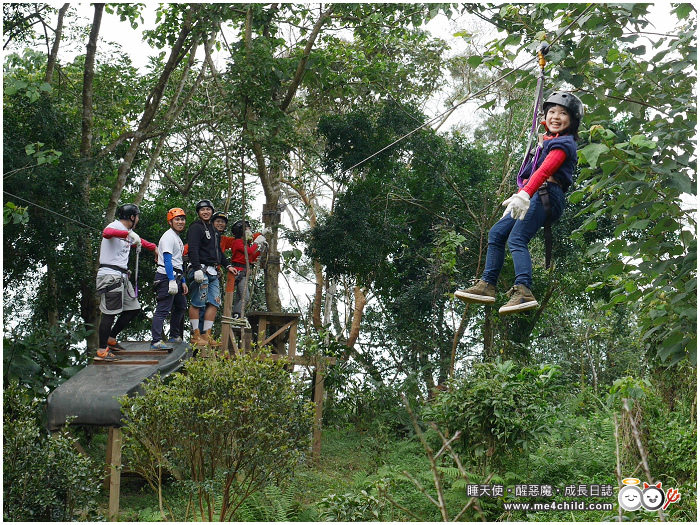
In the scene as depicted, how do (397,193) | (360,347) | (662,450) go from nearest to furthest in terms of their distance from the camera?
(662,450) < (397,193) < (360,347)

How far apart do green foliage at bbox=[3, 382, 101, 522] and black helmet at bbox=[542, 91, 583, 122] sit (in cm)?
509

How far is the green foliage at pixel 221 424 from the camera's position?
6438 millimetres

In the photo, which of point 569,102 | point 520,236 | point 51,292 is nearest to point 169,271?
point 51,292

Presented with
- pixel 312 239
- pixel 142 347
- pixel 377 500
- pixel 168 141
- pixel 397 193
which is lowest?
pixel 377 500

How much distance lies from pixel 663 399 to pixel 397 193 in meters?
5.90

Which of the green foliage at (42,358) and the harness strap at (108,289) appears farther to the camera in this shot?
the green foliage at (42,358)

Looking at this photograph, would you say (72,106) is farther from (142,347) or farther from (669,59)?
(669,59)

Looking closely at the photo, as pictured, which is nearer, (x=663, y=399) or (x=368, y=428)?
(x=663, y=399)

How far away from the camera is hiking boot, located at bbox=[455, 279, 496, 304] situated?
4.43 metres

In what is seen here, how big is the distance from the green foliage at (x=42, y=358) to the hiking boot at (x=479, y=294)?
5.45 metres

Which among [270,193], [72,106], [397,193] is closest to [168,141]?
[72,106]

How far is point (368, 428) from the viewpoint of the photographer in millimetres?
11961

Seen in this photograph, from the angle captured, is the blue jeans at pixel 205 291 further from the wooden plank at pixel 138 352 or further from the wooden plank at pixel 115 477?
the wooden plank at pixel 115 477

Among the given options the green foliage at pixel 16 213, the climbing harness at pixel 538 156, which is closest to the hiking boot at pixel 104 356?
the green foliage at pixel 16 213
